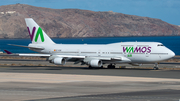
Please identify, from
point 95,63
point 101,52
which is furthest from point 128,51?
point 95,63

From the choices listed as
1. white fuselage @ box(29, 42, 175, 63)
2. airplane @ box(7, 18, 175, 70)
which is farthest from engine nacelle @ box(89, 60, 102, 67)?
white fuselage @ box(29, 42, 175, 63)

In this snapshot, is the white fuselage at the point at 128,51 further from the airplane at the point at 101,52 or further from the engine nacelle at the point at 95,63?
the engine nacelle at the point at 95,63

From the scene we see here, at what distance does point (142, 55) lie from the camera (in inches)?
2053

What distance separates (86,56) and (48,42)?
28.9ft

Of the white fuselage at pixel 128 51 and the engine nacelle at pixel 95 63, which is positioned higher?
the white fuselage at pixel 128 51

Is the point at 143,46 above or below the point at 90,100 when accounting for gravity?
above

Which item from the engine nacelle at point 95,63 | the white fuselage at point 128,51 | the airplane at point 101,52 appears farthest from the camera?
the engine nacelle at point 95,63

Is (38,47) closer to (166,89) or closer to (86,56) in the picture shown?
(86,56)

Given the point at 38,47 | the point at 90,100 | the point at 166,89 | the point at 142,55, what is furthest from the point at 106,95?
the point at 38,47

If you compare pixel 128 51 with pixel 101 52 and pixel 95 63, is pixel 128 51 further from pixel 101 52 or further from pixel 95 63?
pixel 95 63

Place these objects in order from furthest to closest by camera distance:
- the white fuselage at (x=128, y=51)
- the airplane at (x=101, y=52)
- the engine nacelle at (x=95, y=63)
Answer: the engine nacelle at (x=95, y=63) < the airplane at (x=101, y=52) < the white fuselage at (x=128, y=51)

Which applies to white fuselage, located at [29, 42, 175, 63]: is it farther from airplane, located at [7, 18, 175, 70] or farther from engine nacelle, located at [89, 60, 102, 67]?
engine nacelle, located at [89, 60, 102, 67]

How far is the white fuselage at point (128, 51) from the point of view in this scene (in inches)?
2032

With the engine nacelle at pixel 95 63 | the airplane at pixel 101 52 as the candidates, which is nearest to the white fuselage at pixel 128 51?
the airplane at pixel 101 52
